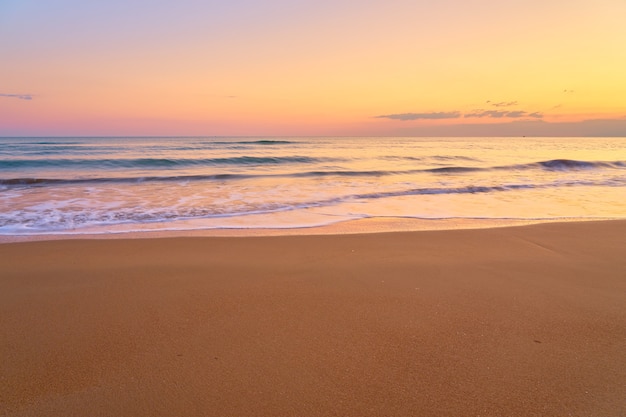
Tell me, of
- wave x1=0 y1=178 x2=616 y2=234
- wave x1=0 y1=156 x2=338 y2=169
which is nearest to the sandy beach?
→ wave x1=0 y1=178 x2=616 y2=234

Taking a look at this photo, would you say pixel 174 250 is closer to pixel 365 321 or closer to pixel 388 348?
pixel 365 321

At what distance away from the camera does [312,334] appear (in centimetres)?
275

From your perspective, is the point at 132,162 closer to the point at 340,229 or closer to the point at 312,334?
the point at 340,229

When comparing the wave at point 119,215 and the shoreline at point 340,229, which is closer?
the shoreline at point 340,229

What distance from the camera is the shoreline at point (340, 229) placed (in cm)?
598

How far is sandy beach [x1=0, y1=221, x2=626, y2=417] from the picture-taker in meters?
2.07

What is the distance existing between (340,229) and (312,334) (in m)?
3.99

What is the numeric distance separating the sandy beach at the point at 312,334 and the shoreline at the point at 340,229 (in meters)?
1.14

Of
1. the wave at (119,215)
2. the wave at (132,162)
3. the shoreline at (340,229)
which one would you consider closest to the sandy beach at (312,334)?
the shoreline at (340,229)

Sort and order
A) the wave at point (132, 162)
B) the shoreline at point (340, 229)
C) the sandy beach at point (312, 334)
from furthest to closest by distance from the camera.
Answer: the wave at point (132, 162)
the shoreline at point (340, 229)
the sandy beach at point (312, 334)

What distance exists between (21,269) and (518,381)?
479 cm

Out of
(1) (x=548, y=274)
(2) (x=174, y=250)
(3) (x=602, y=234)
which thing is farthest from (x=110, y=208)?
(3) (x=602, y=234)

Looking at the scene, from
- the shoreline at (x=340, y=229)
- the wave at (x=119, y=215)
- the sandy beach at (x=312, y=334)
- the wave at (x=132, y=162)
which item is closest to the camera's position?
the sandy beach at (x=312, y=334)

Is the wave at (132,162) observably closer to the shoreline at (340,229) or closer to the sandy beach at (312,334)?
the shoreline at (340,229)
